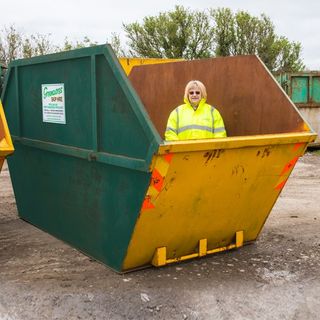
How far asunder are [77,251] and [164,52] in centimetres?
2398

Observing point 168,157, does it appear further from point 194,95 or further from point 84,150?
point 194,95

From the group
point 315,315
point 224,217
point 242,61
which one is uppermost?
point 242,61

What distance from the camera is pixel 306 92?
38.0 feet

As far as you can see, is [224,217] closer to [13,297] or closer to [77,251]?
[77,251]

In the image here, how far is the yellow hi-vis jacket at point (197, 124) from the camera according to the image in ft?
14.4

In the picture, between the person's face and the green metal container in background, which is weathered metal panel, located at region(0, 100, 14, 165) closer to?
the person's face

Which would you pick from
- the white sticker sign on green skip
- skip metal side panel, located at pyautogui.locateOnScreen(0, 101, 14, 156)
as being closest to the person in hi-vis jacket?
the white sticker sign on green skip

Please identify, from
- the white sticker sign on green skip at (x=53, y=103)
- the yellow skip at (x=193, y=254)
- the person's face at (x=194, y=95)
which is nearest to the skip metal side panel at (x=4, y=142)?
the white sticker sign on green skip at (x=53, y=103)

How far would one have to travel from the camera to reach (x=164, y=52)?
27547 mm

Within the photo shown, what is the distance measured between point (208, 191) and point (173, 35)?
970 inches

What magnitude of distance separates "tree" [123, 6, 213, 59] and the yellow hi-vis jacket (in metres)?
23.0

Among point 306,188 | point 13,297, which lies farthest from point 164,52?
point 13,297

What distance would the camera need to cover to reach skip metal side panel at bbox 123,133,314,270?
137 inches

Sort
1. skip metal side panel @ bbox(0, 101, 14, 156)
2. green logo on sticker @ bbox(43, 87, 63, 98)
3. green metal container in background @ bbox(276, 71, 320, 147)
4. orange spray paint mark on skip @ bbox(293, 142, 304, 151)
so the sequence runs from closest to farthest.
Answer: skip metal side panel @ bbox(0, 101, 14, 156) → orange spray paint mark on skip @ bbox(293, 142, 304, 151) → green logo on sticker @ bbox(43, 87, 63, 98) → green metal container in background @ bbox(276, 71, 320, 147)
